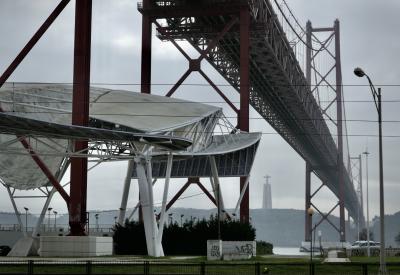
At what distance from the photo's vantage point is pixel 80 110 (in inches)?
1928

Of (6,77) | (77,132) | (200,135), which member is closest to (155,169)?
(200,135)

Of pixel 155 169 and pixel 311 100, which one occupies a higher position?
pixel 311 100

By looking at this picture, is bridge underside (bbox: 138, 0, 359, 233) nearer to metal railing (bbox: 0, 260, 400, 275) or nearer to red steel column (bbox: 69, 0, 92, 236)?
red steel column (bbox: 69, 0, 92, 236)

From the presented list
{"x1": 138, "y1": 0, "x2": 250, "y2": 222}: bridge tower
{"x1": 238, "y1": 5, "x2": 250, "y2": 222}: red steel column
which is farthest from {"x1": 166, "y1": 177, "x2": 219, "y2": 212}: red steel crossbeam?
{"x1": 238, "y1": 5, "x2": 250, "y2": 222}: red steel column

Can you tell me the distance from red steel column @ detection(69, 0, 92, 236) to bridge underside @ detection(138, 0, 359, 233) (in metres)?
23.8

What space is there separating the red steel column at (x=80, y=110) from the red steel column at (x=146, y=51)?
2377cm

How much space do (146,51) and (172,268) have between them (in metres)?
46.4

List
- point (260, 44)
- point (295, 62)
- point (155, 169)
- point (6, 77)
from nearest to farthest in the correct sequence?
point (6, 77) → point (155, 169) → point (260, 44) → point (295, 62)

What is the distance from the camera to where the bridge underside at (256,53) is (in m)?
74.3

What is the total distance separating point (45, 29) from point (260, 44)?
103 feet

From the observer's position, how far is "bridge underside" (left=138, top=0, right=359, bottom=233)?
74.3 metres

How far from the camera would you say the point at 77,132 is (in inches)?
1620

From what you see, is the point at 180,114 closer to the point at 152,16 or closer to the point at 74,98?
the point at 74,98

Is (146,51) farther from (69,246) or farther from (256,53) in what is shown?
(69,246)
